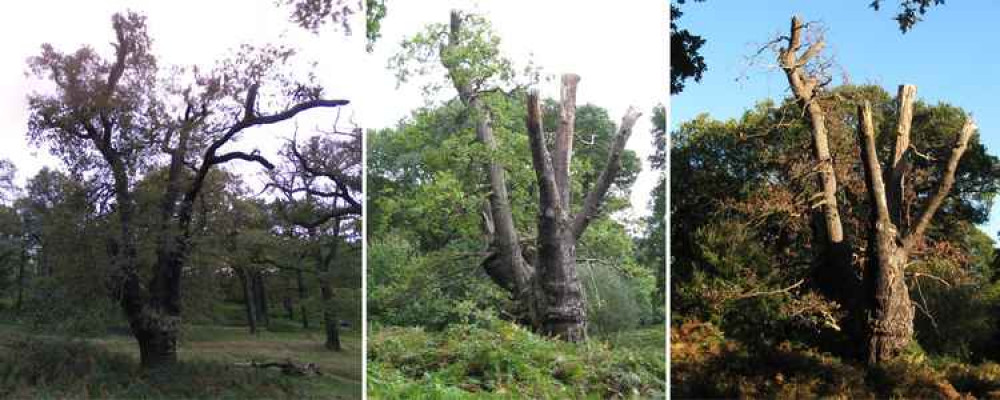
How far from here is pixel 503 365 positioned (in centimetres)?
667

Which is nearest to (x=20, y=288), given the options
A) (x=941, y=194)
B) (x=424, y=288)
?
(x=424, y=288)

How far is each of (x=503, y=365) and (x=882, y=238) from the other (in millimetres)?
2465

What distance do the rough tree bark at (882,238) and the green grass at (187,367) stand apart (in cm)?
306

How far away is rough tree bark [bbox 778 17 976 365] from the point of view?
6734mm

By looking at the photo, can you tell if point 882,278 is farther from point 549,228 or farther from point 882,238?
point 549,228

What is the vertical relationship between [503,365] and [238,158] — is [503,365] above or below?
below

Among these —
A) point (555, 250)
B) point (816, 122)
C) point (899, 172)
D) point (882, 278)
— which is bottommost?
point (882, 278)

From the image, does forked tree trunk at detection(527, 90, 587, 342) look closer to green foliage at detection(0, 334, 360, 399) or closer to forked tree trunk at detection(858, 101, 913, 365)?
green foliage at detection(0, 334, 360, 399)

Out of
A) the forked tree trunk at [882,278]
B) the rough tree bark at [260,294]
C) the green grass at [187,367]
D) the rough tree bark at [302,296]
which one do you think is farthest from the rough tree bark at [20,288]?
the forked tree trunk at [882,278]

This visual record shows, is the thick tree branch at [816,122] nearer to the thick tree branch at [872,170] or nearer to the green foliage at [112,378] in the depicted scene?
the thick tree branch at [872,170]

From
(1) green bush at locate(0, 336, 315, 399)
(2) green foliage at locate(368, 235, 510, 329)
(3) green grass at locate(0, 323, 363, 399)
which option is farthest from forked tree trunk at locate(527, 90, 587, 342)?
(1) green bush at locate(0, 336, 315, 399)

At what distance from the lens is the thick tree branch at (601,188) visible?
6.78 metres

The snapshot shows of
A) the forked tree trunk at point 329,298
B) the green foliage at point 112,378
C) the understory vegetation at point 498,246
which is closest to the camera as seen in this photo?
the green foliage at point 112,378

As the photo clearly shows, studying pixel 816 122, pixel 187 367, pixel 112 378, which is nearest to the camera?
pixel 112 378
